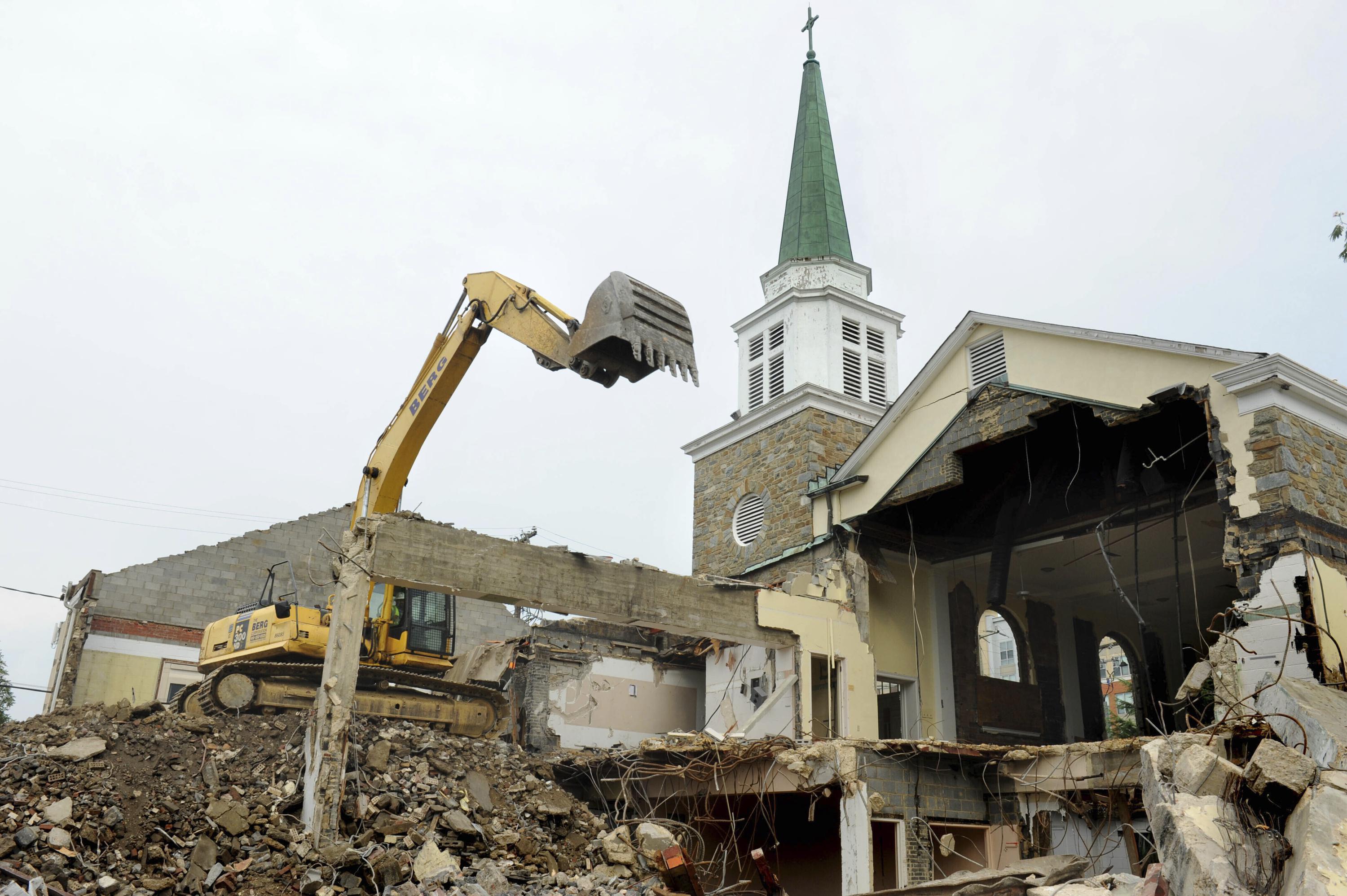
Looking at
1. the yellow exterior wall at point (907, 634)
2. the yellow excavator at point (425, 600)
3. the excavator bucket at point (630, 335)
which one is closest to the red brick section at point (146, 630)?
the yellow excavator at point (425, 600)

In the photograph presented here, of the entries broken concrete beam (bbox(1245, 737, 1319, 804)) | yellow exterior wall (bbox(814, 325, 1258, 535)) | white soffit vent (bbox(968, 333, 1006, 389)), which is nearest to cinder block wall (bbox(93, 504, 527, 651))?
yellow exterior wall (bbox(814, 325, 1258, 535))

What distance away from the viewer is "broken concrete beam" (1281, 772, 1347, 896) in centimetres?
596

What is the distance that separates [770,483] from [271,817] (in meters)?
11.7

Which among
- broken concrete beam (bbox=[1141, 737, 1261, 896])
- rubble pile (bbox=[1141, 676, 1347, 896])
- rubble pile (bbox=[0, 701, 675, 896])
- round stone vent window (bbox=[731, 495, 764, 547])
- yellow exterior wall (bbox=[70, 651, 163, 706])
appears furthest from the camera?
yellow exterior wall (bbox=[70, 651, 163, 706])

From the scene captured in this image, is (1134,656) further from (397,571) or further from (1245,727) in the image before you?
(397,571)

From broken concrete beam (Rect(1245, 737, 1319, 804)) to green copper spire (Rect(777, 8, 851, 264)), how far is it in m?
17.2

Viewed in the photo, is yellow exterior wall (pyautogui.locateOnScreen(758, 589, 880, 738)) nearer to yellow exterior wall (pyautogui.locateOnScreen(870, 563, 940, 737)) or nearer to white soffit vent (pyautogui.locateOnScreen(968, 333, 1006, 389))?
yellow exterior wall (pyautogui.locateOnScreen(870, 563, 940, 737))

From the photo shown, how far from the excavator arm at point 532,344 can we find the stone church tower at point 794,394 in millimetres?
7893

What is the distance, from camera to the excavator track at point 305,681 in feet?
48.7

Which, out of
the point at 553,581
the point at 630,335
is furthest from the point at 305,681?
the point at 630,335

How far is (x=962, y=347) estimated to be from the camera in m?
18.0

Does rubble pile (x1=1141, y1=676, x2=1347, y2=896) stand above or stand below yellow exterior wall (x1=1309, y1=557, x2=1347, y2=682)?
below

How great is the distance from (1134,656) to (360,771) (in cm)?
2063

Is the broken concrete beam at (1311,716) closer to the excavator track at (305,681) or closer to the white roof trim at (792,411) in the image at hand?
the excavator track at (305,681)
